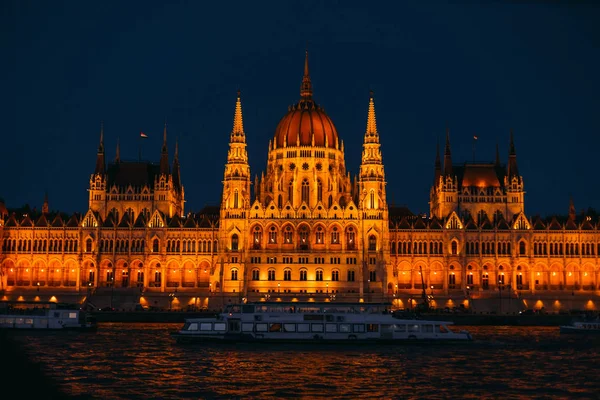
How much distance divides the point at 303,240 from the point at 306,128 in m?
22.0

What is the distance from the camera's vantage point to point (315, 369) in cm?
7662

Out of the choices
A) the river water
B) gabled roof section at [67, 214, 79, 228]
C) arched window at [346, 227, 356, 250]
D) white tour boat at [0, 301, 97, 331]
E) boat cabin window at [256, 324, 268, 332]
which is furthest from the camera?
gabled roof section at [67, 214, 79, 228]

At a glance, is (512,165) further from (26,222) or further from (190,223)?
(26,222)

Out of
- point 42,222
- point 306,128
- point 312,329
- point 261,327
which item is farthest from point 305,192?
point 312,329

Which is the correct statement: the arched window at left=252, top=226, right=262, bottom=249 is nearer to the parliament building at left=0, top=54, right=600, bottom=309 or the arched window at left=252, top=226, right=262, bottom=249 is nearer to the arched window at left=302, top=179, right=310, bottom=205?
the parliament building at left=0, top=54, right=600, bottom=309

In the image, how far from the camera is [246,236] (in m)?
154

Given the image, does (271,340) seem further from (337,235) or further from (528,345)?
(337,235)

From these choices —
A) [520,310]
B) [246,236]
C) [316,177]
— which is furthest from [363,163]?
[520,310]

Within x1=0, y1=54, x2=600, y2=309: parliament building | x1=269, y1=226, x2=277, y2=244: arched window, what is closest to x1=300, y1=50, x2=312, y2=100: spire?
x1=0, y1=54, x2=600, y2=309: parliament building

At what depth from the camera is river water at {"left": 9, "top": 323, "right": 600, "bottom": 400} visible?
2596 inches

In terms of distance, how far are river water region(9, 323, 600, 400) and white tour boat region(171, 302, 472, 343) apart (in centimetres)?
154

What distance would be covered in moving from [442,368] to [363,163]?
82315 millimetres

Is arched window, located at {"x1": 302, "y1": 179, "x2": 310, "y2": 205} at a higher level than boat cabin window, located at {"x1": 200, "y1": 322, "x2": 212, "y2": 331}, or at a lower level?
higher

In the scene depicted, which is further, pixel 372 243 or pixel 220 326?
pixel 372 243
